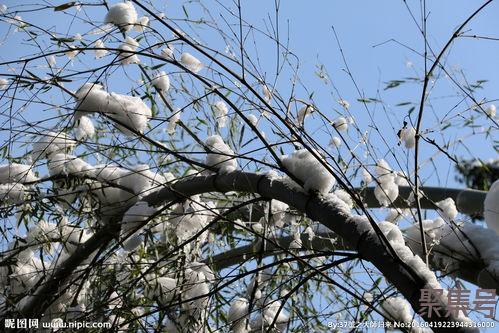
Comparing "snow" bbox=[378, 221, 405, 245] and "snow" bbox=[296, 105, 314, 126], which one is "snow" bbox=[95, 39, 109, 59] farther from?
"snow" bbox=[378, 221, 405, 245]

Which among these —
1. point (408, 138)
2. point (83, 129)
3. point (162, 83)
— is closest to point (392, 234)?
point (408, 138)

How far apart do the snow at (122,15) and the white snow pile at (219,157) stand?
0.38 m

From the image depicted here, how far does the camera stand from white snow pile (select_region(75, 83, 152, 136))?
194 cm

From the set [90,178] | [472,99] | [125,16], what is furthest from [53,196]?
[472,99]

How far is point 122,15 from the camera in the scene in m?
2.08

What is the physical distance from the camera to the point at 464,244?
153 centimetres

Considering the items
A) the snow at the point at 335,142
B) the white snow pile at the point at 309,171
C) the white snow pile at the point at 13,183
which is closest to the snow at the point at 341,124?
the snow at the point at 335,142

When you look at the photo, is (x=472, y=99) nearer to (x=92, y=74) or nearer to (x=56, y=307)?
(x=92, y=74)

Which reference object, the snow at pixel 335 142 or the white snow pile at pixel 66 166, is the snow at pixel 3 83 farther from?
the snow at pixel 335 142

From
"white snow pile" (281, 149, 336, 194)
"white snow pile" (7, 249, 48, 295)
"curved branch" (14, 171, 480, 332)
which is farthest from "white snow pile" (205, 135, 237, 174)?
"white snow pile" (7, 249, 48, 295)

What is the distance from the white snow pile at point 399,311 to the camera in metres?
1.69

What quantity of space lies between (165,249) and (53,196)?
0.38 metres

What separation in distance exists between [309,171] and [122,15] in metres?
0.75

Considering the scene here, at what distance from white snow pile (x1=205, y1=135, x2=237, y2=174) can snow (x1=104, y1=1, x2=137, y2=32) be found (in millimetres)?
380
